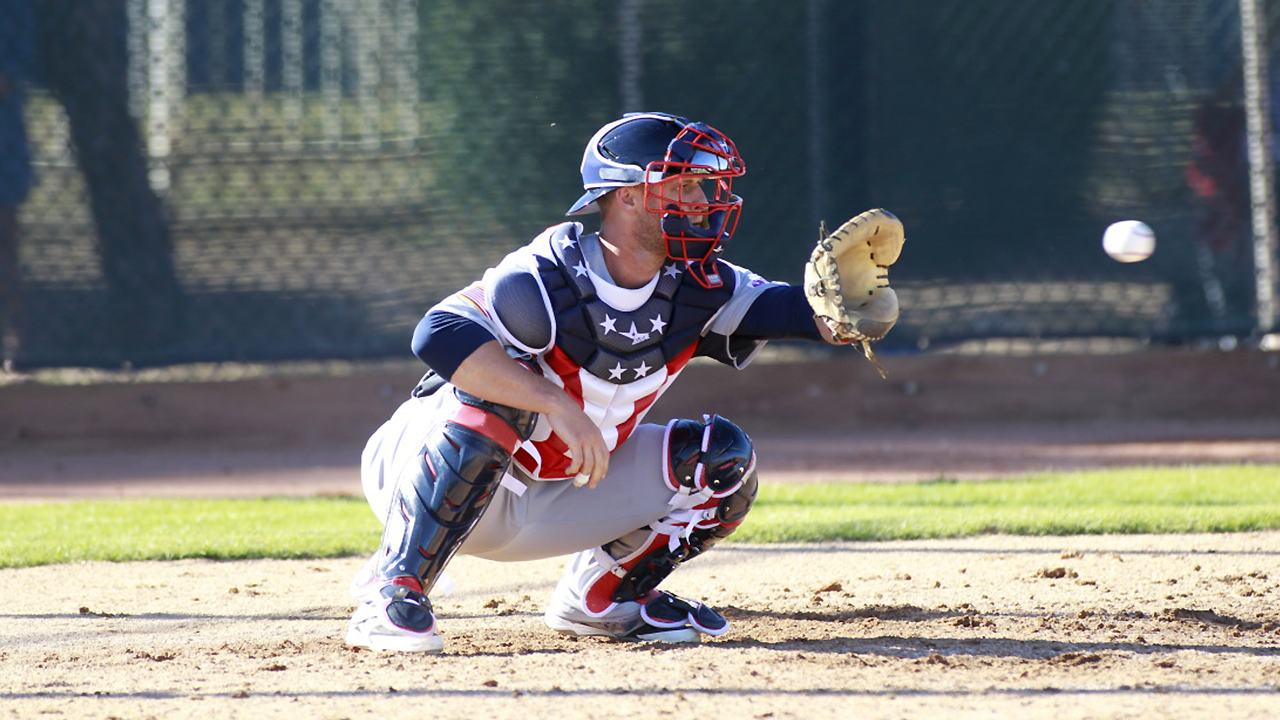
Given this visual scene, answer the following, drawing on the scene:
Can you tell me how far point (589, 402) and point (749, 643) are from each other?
0.72m

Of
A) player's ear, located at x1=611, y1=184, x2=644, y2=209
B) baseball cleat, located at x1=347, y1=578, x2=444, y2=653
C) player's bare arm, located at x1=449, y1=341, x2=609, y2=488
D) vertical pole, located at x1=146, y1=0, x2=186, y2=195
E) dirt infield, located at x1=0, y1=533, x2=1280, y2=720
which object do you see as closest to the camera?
dirt infield, located at x1=0, y1=533, x2=1280, y2=720

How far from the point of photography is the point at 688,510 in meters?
3.42

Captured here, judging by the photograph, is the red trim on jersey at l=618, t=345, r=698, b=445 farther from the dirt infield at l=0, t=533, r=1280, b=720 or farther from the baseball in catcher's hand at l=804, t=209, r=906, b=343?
the dirt infield at l=0, t=533, r=1280, b=720

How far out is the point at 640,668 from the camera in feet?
10.1

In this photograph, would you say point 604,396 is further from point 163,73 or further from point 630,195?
point 163,73

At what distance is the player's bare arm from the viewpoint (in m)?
3.05

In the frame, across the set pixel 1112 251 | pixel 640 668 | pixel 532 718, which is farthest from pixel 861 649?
pixel 1112 251

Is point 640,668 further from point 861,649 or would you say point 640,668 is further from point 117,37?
point 117,37

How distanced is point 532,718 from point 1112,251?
102 inches

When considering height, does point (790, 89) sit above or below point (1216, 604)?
above

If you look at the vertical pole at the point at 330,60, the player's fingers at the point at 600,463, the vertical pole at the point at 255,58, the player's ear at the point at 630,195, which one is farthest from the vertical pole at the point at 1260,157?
the player's fingers at the point at 600,463

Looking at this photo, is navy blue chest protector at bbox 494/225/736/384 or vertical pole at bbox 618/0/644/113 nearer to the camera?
navy blue chest protector at bbox 494/225/736/384

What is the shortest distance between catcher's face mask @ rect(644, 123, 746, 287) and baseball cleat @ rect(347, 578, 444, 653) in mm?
1033

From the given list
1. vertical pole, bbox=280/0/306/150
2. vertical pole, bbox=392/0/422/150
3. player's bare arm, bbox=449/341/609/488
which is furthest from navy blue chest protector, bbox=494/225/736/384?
vertical pole, bbox=280/0/306/150
